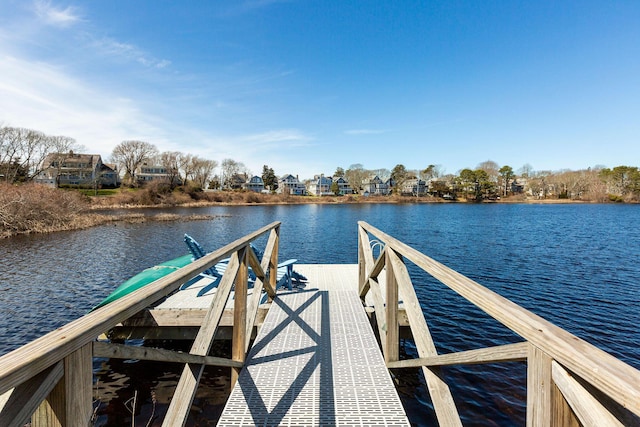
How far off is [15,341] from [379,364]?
878cm

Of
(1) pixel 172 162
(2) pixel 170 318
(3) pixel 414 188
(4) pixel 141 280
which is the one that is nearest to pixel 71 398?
(2) pixel 170 318

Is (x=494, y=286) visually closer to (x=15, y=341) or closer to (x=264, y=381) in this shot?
(x=264, y=381)

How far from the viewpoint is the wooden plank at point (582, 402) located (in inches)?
34.5

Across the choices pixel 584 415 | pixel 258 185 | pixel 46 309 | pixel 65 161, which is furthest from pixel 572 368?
pixel 258 185

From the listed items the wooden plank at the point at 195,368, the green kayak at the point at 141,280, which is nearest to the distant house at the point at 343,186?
the green kayak at the point at 141,280

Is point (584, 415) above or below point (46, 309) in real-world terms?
above

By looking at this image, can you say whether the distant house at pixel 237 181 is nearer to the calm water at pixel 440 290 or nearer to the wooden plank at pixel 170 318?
the calm water at pixel 440 290

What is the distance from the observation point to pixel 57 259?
15.4 metres

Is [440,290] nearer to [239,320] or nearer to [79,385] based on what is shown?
[239,320]

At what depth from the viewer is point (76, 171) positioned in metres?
65.5

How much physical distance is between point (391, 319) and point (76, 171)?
81.1 metres

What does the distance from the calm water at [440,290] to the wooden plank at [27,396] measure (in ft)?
14.8

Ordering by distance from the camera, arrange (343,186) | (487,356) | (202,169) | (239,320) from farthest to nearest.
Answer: (343,186), (202,169), (239,320), (487,356)

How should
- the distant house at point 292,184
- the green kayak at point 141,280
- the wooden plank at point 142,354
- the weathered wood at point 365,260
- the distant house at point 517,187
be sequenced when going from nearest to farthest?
the wooden plank at point 142,354
the weathered wood at point 365,260
the green kayak at point 141,280
the distant house at point 292,184
the distant house at point 517,187
